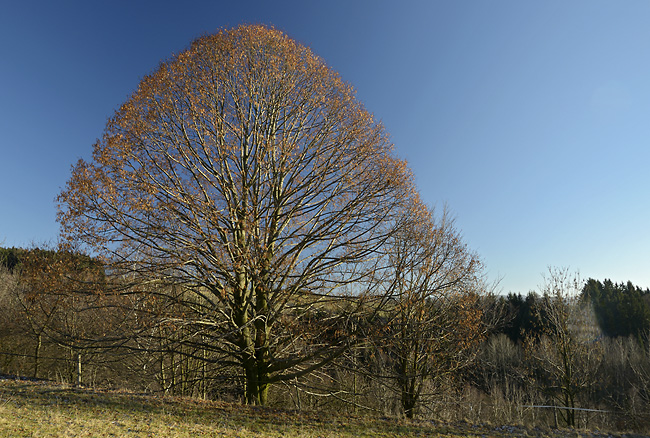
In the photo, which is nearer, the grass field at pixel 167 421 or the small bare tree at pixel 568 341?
the grass field at pixel 167 421

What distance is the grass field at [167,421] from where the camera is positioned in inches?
227

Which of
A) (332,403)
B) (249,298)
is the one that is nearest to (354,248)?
(249,298)

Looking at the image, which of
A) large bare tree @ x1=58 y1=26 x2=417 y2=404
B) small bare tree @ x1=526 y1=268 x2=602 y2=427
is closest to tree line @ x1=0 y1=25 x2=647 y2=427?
large bare tree @ x1=58 y1=26 x2=417 y2=404

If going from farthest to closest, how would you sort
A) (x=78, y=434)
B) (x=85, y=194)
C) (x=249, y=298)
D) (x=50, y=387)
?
(x=50, y=387) < (x=249, y=298) < (x=85, y=194) < (x=78, y=434)

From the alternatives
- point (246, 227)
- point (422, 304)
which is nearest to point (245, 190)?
point (246, 227)

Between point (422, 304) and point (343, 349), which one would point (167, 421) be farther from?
point (422, 304)

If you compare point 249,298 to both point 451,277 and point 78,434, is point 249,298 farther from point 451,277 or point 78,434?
point 451,277

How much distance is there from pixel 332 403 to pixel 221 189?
44.3 feet

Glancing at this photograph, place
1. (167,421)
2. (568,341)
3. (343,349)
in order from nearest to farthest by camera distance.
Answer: (167,421)
(343,349)
(568,341)

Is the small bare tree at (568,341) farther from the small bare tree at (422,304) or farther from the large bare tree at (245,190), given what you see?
Result: the large bare tree at (245,190)

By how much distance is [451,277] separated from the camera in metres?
11.8

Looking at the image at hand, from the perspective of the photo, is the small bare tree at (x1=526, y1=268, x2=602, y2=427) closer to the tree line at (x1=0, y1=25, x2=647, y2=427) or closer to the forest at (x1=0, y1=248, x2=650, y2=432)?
the forest at (x1=0, y1=248, x2=650, y2=432)

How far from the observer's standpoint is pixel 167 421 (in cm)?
653

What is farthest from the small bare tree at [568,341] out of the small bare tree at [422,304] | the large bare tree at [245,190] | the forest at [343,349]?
the large bare tree at [245,190]
